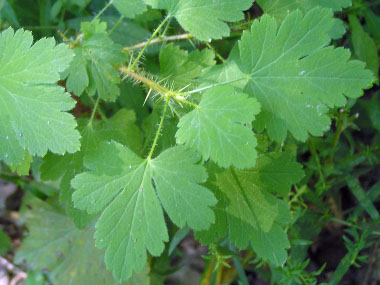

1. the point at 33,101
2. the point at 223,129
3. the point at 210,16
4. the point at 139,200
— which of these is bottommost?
the point at 139,200

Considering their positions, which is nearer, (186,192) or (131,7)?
Result: (186,192)

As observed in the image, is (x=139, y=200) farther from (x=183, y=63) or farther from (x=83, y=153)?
(x=183, y=63)

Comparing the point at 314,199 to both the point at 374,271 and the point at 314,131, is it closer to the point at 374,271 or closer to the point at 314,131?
the point at 374,271

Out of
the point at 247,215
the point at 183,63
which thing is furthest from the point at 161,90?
the point at 247,215

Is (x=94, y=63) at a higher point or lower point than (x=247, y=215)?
higher

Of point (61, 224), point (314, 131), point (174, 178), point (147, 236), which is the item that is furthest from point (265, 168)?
point (61, 224)

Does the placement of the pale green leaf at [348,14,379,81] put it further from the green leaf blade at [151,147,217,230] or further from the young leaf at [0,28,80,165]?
the young leaf at [0,28,80,165]

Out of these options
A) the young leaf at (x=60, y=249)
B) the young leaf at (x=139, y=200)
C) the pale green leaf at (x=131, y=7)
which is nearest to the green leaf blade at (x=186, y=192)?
the young leaf at (x=139, y=200)
